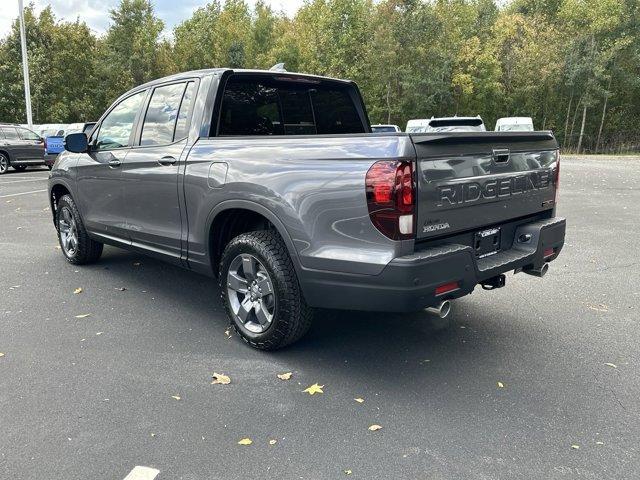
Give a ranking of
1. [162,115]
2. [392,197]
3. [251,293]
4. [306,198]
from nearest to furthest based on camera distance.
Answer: [392,197] < [306,198] < [251,293] < [162,115]

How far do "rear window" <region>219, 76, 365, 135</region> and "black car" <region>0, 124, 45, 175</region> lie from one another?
1713 centimetres

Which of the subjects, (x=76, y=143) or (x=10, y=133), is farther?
(x=10, y=133)

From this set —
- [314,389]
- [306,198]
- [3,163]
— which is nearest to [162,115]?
[306,198]

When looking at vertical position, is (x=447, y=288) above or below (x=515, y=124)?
below

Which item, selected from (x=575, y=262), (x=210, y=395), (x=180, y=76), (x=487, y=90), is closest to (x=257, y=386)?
(x=210, y=395)

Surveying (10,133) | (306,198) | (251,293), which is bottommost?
(251,293)

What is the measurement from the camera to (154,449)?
2.75 m

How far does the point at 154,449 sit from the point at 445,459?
4.73ft

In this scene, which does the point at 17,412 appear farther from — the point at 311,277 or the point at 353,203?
the point at 353,203

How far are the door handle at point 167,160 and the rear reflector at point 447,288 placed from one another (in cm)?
231

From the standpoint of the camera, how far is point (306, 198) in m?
3.32

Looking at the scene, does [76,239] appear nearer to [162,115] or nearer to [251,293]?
[162,115]

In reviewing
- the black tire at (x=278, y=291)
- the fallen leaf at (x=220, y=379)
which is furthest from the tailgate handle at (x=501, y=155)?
the fallen leaf at (x=220, y=379)

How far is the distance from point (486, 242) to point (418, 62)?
3734 centimetres
